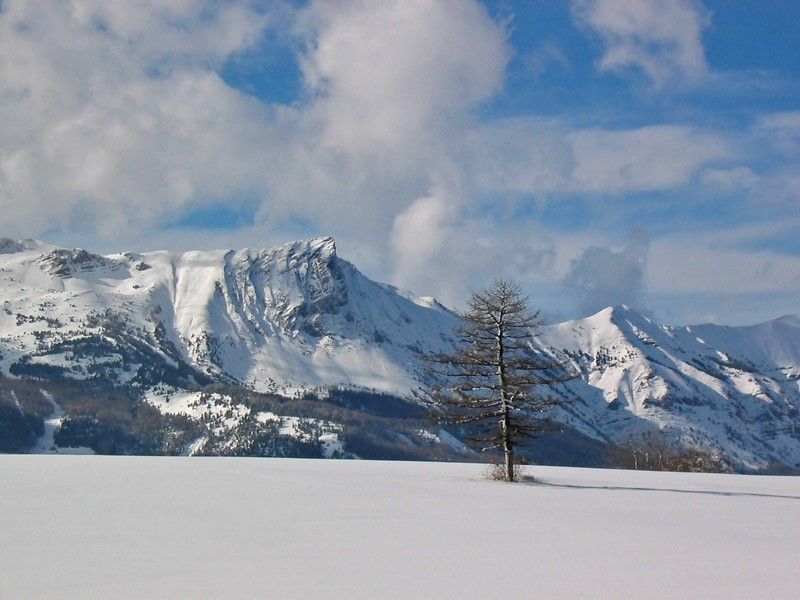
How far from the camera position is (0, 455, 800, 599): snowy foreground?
11117 mm

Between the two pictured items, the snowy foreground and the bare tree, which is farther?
the bare tree

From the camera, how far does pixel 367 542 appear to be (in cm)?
1438

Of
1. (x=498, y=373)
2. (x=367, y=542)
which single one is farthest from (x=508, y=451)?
(x=367, y=542)

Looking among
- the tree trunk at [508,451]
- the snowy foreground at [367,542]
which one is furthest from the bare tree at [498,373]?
the snowy foreground at [367,542]

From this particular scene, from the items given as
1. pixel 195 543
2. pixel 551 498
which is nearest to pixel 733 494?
pixel 551 498

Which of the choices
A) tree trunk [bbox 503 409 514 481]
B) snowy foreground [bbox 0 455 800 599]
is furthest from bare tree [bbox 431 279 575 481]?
snowy foreground [bbox 0 455 800 599]

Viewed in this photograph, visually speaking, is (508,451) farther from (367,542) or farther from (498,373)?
(367,542)

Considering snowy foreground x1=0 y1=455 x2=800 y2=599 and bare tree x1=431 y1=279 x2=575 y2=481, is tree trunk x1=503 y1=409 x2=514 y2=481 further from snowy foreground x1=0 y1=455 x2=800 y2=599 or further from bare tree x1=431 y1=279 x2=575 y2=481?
snowy foreground x1=0 y1=455 x2=800 y2=599

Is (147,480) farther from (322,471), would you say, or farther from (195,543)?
(195,543)

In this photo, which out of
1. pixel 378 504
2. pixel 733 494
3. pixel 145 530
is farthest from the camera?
pixel 733 494

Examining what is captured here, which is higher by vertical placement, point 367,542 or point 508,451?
point 508,451

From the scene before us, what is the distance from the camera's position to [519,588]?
11.2m

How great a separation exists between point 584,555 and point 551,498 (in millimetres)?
10739

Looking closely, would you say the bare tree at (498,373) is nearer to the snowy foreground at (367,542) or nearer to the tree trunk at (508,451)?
the tree trunk at (508,451)
